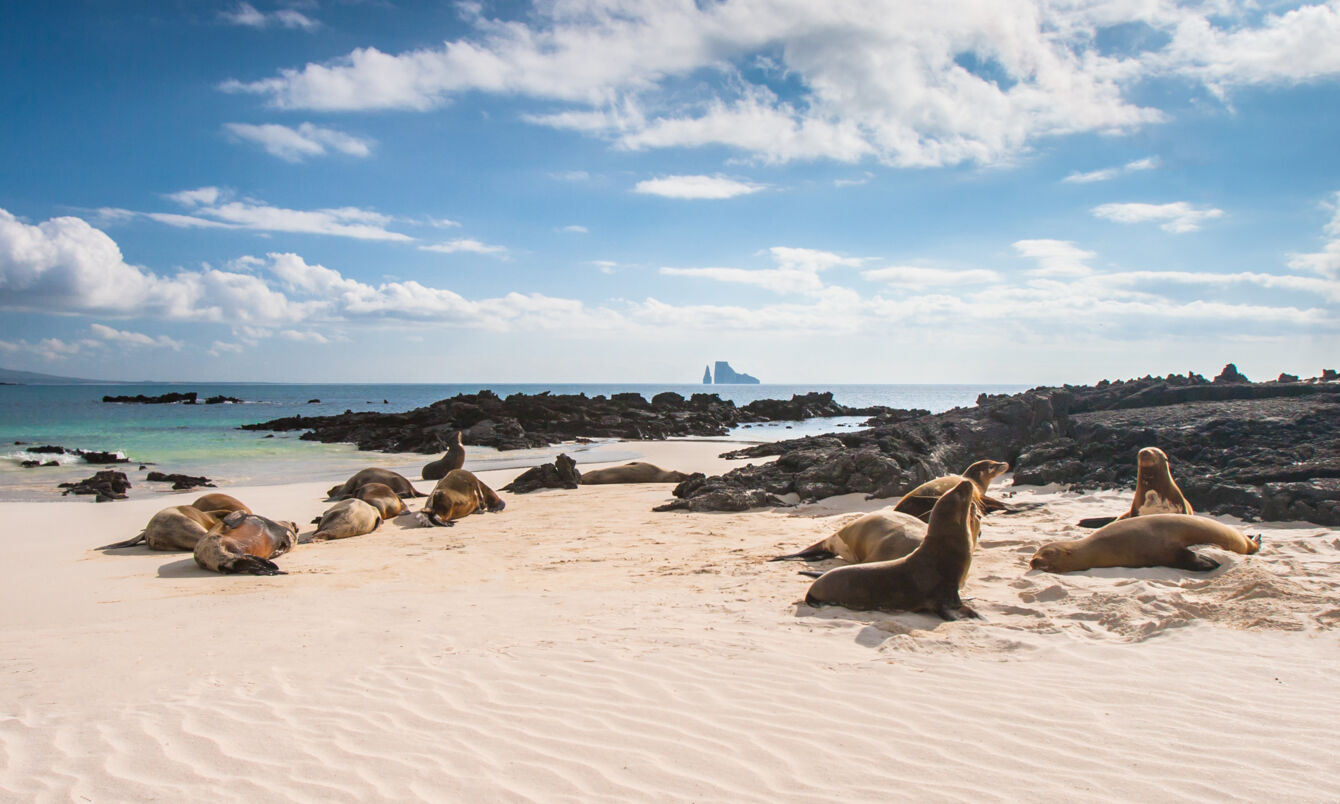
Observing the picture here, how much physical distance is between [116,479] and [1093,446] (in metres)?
17.5

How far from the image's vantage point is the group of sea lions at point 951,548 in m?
5.54

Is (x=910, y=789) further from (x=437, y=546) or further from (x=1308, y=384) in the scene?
(x=1308, y=384)

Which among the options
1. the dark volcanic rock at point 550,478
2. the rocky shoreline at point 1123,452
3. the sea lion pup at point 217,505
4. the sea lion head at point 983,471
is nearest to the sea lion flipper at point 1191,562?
the rocky shoreline at point 1123,452

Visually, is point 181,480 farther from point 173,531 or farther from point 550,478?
point 173,531

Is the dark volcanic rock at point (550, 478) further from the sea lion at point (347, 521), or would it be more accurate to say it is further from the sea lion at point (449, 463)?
the sea lion at point (347, 521)

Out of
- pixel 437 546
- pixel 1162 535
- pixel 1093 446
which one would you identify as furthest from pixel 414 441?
pixel 1162 535

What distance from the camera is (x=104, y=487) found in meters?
13.6

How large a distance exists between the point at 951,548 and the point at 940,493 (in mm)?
3577

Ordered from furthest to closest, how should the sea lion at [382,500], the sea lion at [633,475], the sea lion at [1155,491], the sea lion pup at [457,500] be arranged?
1. the sea lion at [633,475]
2. the sea lion at [382,500]
3. the sea lion pup at [457,500]
4. the sea lion at [1155,491]

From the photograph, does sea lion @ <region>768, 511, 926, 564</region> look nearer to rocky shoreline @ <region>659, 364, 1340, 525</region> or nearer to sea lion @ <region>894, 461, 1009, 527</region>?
sea lion @ <region>894, 461, 1009, 527</region>

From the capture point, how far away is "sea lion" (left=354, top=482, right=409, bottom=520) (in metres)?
11.2

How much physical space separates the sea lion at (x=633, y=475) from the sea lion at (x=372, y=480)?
3.65 meters

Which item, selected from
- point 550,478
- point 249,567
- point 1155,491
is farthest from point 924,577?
point 550,478

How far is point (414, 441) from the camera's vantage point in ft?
90.8
